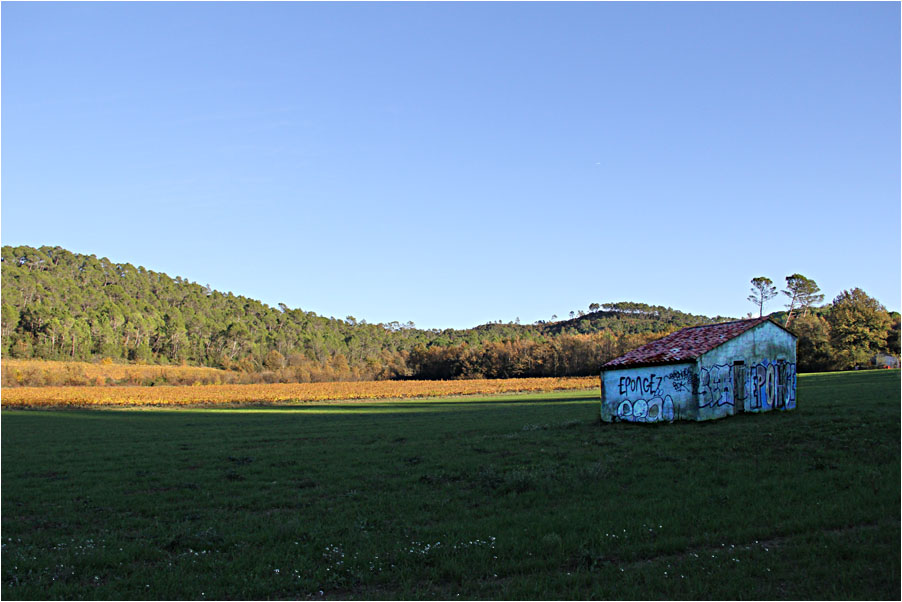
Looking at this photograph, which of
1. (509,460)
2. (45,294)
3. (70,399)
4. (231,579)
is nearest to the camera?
(231,579)

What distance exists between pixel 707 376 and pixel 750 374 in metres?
3.11

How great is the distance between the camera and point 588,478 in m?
17.5

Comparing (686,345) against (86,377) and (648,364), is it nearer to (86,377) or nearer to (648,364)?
(648,364)

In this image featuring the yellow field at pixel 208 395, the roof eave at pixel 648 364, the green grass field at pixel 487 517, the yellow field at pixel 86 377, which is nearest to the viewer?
the green grass field at pixel 487 517

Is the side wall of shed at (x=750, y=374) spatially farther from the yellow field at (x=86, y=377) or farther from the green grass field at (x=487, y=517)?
the yellow field at (x=86, y=377)

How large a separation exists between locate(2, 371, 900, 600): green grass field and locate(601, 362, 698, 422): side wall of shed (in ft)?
7.49

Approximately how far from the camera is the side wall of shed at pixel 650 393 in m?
28.7

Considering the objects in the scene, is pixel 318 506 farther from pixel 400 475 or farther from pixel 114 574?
pixel 114 574

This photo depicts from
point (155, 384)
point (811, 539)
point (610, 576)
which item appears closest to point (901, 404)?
Answer: point (811, 539)

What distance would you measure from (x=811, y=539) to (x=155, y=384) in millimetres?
Answer: 119445

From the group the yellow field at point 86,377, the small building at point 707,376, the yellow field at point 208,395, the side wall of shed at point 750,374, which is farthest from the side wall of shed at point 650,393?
the yellow field at point 86,377

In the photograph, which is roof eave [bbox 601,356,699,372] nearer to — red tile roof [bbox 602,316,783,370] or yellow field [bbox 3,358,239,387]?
red tile roof [bbox 602,316,783,370]

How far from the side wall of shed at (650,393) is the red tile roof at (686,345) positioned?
356 millimetres

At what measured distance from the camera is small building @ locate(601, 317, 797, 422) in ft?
94.1
